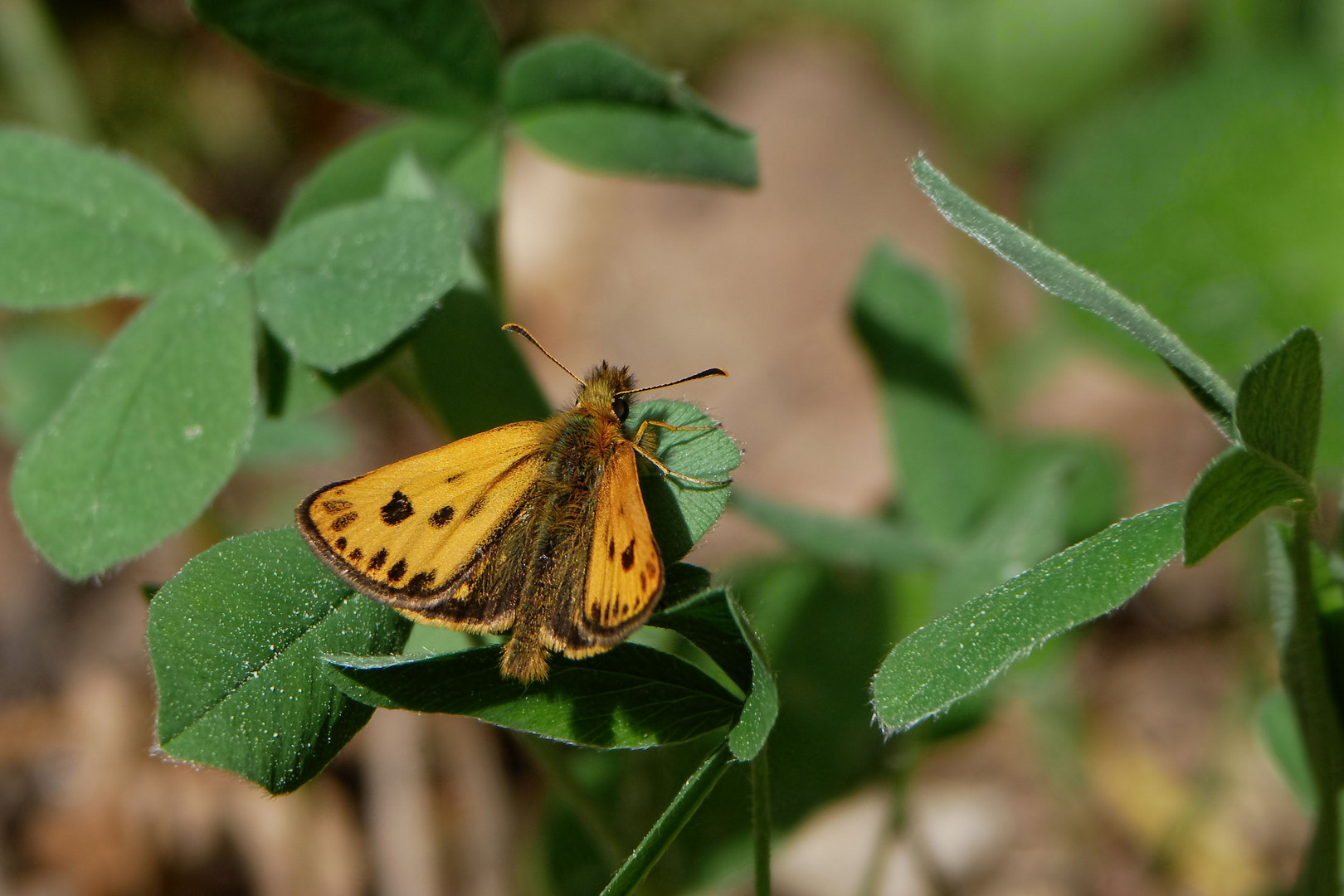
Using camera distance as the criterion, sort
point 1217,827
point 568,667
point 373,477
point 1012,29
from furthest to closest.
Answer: point 1012,29, point 1217,827, point 373,477, point 568,667

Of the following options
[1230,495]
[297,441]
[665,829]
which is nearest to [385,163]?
[297,441]

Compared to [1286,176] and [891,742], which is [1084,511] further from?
[1286,176]

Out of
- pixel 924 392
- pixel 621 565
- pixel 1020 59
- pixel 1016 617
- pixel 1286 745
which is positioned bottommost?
pixel 621 565

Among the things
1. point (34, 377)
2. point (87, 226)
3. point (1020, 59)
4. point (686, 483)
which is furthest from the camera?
point (1020, 59)

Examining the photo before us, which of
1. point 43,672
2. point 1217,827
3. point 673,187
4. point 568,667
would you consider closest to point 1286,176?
point 1217,827

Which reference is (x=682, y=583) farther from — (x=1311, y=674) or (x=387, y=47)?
(x=387, y=47)

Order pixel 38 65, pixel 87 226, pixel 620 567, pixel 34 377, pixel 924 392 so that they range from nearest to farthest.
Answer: pixel 620 567
pixel 87 226
pixel 924 392
pixel 34 377
pixel 38 65

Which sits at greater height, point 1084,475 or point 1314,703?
point 1084,475
